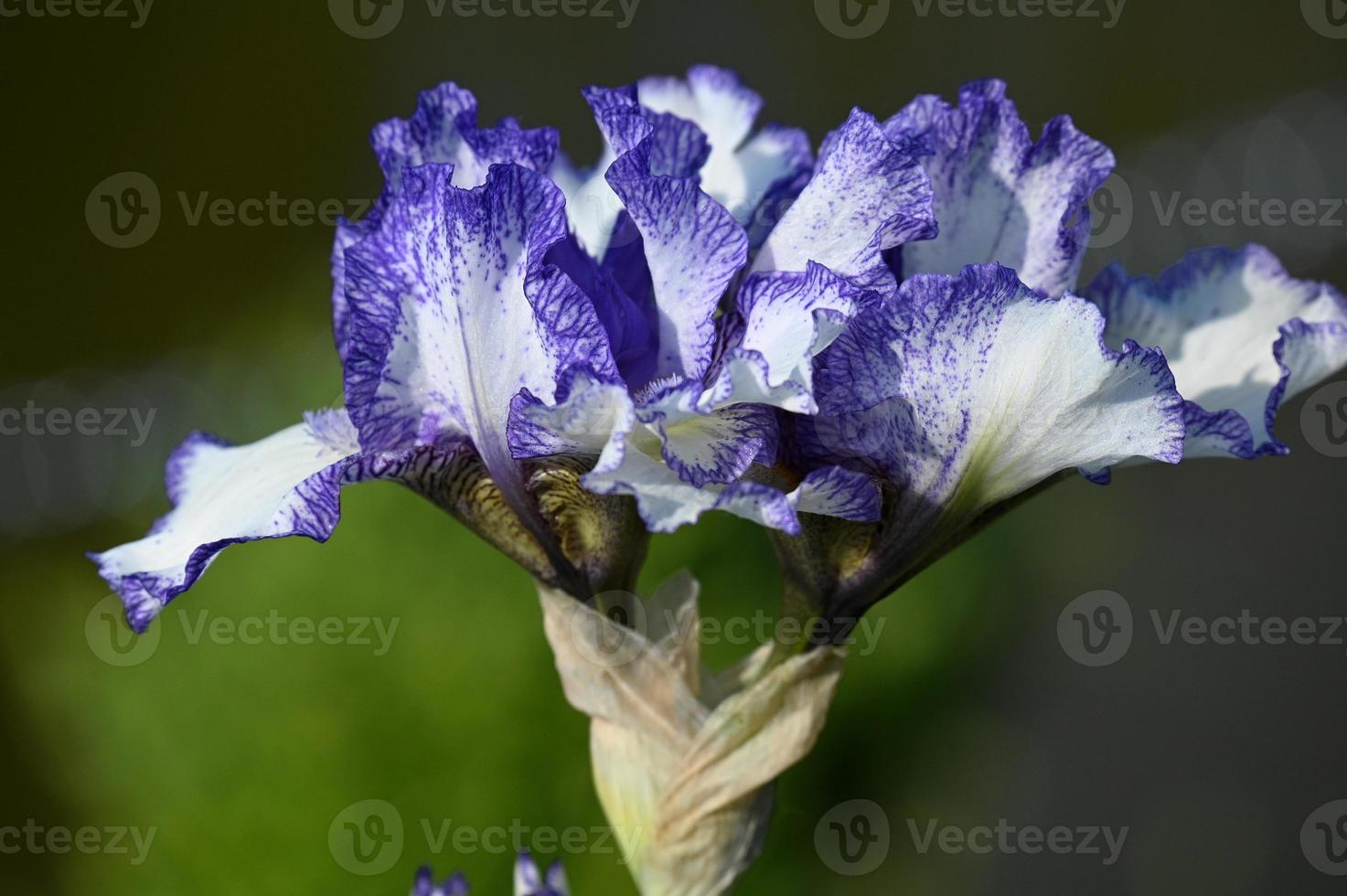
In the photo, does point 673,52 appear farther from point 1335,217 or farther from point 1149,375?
point 1149,375

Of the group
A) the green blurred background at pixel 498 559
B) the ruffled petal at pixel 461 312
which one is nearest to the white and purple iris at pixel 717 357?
the ruffled petal at pixel 461 312

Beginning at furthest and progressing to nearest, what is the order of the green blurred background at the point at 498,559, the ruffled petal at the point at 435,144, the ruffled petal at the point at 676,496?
the green blurred background at the point at 498,559 < the ruffled petal at the point at 435,144 < the ruffled petal at the point at 676,496

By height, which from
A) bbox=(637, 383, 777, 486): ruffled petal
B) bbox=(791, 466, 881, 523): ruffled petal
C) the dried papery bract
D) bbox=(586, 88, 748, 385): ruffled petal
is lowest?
the dried papery bract

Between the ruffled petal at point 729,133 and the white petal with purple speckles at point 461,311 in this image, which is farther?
the ruffled petal at point 729,133

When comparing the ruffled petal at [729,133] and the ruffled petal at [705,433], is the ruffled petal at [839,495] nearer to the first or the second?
the ruffled petal at [705,433]

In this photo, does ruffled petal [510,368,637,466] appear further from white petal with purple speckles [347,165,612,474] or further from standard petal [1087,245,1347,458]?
standard petal [1087,245,1347,458]

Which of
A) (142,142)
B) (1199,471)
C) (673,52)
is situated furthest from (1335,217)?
(142,142)

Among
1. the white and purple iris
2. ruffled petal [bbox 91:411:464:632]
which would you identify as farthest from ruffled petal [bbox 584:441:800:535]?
ruffled petal [bbox 91:411:464:632]
